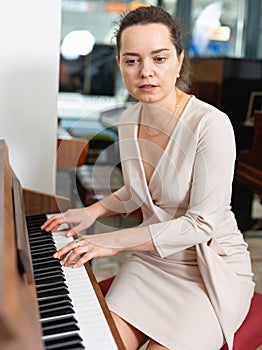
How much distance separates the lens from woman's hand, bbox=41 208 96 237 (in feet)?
5.91

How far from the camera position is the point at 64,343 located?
3.59 ft

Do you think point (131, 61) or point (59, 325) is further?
point (131, 61)

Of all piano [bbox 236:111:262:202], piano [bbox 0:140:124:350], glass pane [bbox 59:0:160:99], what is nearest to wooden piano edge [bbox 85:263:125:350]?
piano [bbox 0:140:124:350]

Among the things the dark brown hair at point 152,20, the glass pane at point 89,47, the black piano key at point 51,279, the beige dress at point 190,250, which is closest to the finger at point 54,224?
the beige dress at point 190,250

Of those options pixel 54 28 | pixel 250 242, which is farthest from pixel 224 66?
pixel 54 28

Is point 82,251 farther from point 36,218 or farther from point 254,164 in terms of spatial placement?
point 254,164

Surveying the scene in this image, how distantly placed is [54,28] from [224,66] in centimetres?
245

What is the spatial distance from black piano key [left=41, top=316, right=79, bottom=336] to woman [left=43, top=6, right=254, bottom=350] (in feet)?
1.16

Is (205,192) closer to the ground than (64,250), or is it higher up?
higher up

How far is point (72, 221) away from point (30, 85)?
1.90 ft

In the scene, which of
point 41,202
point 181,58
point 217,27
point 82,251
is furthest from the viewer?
point 217,27

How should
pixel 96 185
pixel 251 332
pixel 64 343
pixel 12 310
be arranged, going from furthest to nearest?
1. pixel 96 185
2. pixel 251 332
3. pixel 64 343
4. pixel 12 310

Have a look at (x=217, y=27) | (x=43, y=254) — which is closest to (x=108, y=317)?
(x=43, y=254)

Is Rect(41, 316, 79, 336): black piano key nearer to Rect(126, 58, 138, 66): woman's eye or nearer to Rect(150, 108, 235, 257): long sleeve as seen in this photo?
Rect(150, 108, 235, 257): long sleeve
